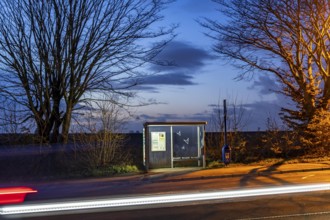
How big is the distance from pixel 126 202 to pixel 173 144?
17158 millimetres

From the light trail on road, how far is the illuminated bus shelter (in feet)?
52.0

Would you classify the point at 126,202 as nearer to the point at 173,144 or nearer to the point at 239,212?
the point at 239,212

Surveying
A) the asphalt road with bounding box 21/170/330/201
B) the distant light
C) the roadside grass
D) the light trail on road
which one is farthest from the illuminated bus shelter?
the distant light

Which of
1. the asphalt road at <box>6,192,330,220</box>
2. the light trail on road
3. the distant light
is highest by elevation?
the distant light

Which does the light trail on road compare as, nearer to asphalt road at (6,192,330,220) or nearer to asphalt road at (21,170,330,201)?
asphalt road at (6,192,330,220)

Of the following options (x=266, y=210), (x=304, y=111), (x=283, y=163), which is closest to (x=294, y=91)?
(x=304, y=111)

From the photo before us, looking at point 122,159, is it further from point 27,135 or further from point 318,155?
point 318,155

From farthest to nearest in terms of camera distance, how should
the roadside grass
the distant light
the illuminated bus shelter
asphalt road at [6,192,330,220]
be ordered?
1. the roadside grass
2. the illuminated bus shelter
3. asphalt road at [6,192,330,220]
4. the distant light

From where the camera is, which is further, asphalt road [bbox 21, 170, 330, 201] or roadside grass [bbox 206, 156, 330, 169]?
roadside grass [bbox 206, 156, 330, 169]

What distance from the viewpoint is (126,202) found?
14.3 feet

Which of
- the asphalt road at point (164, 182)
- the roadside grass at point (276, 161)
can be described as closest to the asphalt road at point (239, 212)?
the asphalt road at point (164, 182)

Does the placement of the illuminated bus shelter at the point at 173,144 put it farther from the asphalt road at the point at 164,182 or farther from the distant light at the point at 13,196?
the distant light at the point at 13,196

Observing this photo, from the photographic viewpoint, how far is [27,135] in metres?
23.8

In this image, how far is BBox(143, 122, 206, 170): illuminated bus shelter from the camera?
21.1 metres
